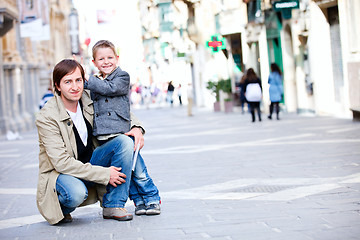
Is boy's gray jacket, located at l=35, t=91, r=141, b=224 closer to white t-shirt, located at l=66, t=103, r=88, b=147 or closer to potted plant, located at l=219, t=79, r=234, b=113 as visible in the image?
white t-shirt, located at l=66, t=103, r=88, b=147

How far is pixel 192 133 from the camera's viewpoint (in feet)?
63.3

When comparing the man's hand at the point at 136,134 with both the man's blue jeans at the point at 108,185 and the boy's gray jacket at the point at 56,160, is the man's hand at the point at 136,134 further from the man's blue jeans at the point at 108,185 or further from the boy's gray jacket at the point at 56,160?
the boy's gray jacket at the point at 56,160

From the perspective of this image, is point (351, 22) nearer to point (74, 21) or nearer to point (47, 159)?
point (47, 159)

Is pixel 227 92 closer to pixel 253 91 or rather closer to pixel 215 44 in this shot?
pixel 215 44

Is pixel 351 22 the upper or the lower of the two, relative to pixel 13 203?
upper

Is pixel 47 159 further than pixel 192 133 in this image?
No

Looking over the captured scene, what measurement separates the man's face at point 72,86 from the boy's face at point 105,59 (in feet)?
0.66

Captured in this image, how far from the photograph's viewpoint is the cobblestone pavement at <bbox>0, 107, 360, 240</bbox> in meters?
5.92

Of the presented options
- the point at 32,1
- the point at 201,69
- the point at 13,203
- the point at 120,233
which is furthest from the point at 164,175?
the point at 201,69

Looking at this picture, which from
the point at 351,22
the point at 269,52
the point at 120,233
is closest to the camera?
the point at 120,233

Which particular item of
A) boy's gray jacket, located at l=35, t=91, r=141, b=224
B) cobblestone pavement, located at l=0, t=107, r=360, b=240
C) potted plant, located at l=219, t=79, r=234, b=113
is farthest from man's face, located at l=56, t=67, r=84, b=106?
potted plant, located at l=219, t=79, r=234, b=113

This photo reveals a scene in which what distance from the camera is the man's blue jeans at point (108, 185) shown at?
20.5 ft

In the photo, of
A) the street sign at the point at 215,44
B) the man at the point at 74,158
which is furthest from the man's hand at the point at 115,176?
the street sign at the point at 215,44

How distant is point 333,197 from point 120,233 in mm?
2348
